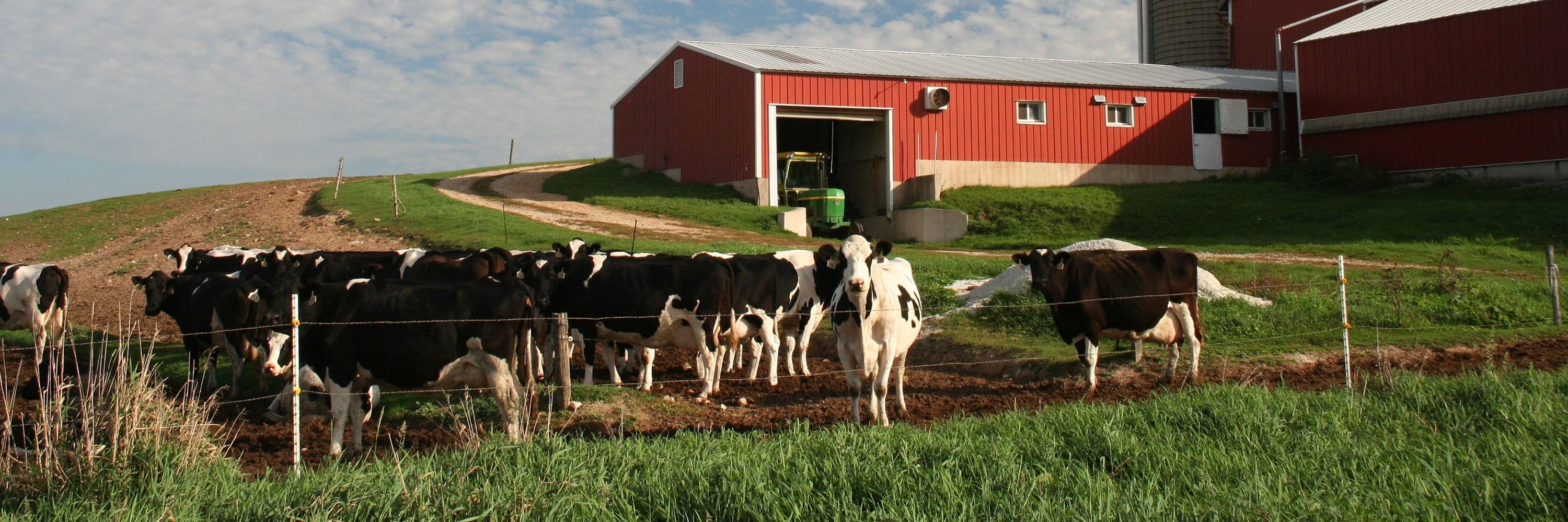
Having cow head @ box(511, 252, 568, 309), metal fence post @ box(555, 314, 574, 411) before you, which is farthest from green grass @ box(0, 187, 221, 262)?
metal fence post @ box(555, 314, 574, 411)

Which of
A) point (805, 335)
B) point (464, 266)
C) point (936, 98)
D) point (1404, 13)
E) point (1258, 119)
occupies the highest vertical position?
point (1404, 13)

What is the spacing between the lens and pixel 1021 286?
1562 cm

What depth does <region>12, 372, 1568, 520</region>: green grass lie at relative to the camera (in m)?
5.16

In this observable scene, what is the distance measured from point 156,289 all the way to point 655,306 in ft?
19.9

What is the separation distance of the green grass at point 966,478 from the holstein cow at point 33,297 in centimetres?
1033

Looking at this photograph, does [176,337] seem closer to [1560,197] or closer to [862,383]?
[862,383]

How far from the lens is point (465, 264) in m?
12.7

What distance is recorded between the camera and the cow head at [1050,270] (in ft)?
37.2

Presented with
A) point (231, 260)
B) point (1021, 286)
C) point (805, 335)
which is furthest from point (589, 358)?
point (231, 260)

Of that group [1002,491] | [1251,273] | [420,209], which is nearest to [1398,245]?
[1251,273]

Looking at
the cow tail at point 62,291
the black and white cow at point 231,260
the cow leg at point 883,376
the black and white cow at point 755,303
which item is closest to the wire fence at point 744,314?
the black and white cow at point 755,303

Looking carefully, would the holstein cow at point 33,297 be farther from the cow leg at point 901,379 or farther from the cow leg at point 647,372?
the cow leg at point 901,379

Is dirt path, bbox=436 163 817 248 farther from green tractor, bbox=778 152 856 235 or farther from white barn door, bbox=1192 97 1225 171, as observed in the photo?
white barn door, bbox=1192 97 1225 171

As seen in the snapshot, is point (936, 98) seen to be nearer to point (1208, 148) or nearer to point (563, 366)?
point (1208, 148)
